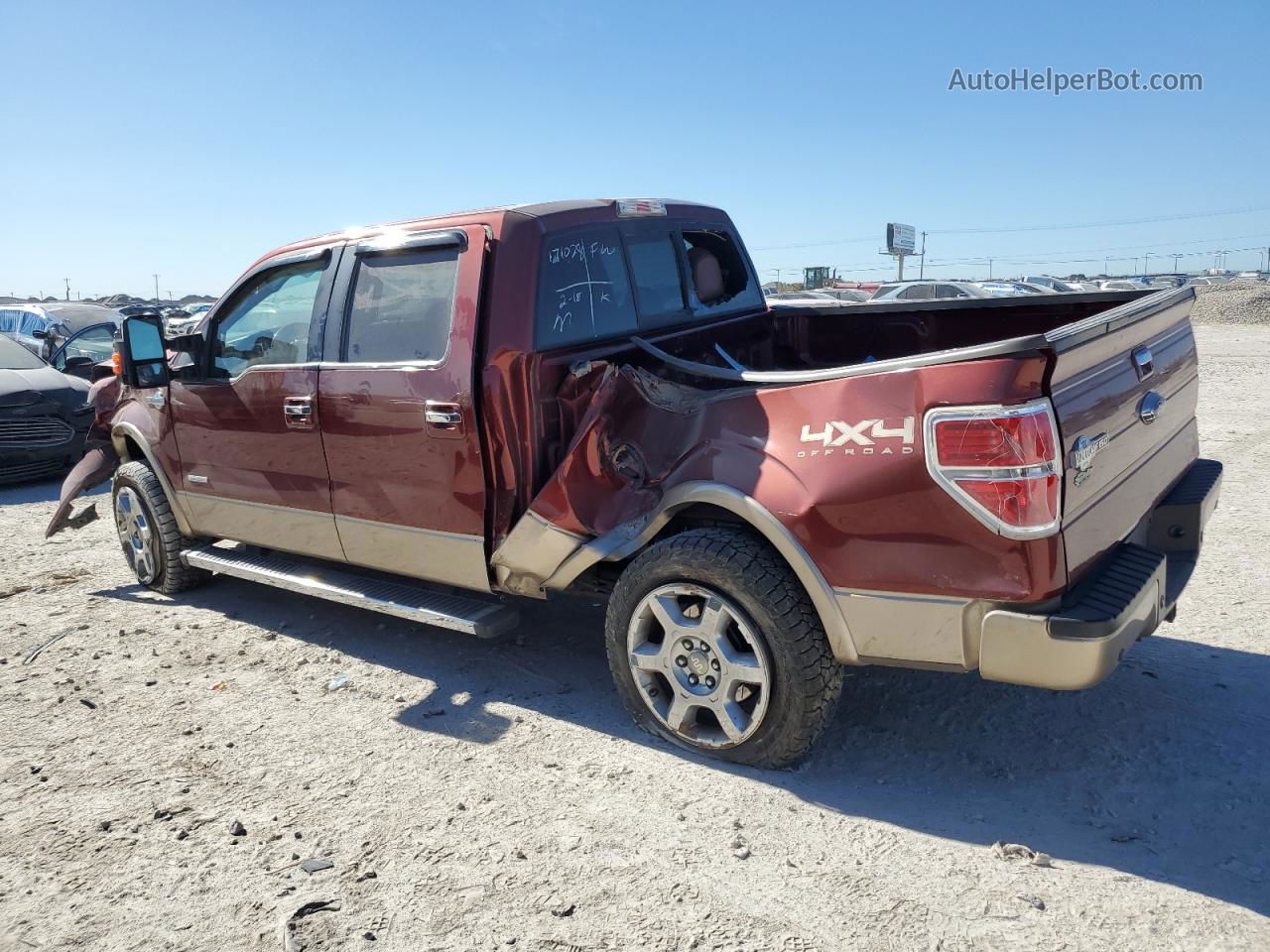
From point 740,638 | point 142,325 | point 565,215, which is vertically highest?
point 565,215

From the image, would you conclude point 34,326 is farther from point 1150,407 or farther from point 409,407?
point 1150,407

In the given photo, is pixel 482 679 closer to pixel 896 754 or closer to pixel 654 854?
pixel 654 854

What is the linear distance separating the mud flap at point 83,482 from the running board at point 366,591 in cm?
102

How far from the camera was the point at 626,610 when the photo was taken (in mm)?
3543

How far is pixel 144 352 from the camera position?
204 inches

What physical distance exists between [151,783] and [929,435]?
3099 mm

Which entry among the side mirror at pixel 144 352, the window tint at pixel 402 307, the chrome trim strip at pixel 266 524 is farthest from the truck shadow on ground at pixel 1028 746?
the side mirror at pixel 144 352

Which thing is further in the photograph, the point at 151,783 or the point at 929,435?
the point at 151,783

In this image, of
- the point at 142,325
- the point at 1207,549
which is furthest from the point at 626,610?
the point at 1207,549

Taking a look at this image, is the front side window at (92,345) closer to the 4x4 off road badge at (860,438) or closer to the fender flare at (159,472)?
the fender flare at (159,472)

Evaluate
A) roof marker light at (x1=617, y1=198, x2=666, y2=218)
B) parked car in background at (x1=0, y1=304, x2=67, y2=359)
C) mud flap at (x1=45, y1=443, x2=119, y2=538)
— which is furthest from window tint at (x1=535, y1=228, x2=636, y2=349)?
parked car in background at (x1=0, y1=304, x2=67, y2=359)

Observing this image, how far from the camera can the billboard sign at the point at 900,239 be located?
6016 centimetres

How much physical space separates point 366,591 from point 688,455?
194 centimetres

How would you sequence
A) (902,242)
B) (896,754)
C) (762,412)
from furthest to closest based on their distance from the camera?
(902,242), (896,754), (762,412)
